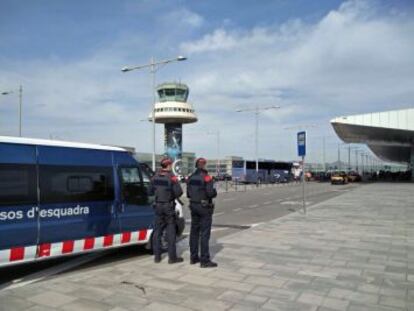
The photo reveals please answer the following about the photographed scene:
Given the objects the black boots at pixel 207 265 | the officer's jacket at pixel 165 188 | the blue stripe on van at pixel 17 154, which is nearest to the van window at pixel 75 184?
the blue stripe on van at pixel 17 154

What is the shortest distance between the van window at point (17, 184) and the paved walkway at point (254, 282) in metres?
1.20

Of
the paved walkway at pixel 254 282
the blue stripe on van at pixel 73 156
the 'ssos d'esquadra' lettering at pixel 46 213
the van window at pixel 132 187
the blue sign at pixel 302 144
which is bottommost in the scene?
the paved walkway at pixel 254 282

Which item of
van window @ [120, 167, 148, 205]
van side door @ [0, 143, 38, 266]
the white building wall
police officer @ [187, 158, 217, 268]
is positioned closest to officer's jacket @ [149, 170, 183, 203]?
police officer @ [187, 158, 217, 268]

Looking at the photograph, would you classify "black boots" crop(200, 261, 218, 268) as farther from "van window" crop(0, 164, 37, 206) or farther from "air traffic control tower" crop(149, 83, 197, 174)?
"air traffic control tower" crop(149, 83, 197, 174)

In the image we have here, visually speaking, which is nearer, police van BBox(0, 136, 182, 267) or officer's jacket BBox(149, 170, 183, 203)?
police van BBox(0, 136, 182, 267)

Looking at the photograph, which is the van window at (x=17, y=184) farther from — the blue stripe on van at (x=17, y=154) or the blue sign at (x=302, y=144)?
the blue sign at (x=302, y=144)

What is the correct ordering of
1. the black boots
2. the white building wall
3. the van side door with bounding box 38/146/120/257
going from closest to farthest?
the van side door with bounding box 38/146/120/257
the black boots
the white building wall

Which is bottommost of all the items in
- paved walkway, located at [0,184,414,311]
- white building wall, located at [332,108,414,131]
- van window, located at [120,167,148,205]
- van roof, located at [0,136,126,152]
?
paved walkway, located at [0,184,414,311]

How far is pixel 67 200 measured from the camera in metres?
7.44

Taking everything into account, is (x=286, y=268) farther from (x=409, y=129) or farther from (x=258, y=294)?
(x=409, y=129)

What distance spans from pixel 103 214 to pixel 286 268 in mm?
3147

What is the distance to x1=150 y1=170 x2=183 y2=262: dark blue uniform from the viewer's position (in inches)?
314

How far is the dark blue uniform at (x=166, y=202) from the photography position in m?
7.98

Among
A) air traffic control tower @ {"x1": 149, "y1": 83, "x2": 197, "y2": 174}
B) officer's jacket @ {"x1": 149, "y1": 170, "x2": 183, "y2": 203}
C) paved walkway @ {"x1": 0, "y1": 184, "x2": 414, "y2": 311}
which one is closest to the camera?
paved walkway @ {"x1": 0, "y1": 184, "x2": 414, "y2": 311}
